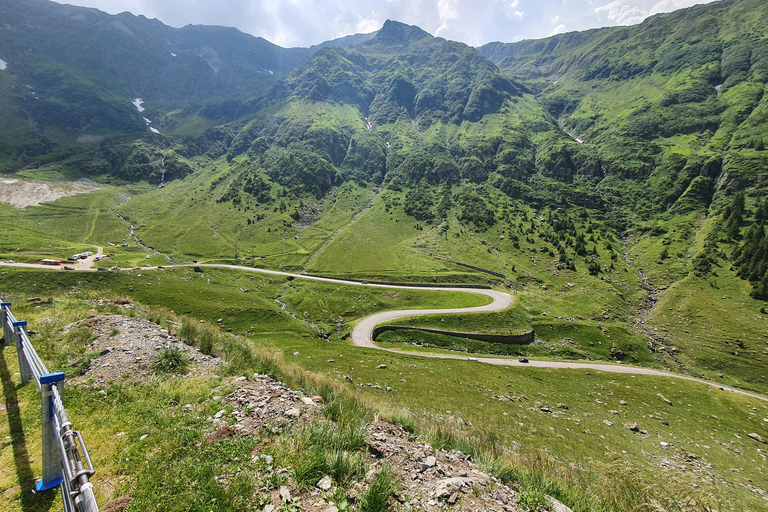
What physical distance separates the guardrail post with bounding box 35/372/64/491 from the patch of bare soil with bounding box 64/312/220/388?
613cm

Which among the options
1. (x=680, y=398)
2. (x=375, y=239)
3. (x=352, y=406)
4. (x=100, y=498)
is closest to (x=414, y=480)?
(x=352, y=406)

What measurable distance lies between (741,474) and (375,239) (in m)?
114

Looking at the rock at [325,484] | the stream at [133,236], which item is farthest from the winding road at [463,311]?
the rock at [325,484]

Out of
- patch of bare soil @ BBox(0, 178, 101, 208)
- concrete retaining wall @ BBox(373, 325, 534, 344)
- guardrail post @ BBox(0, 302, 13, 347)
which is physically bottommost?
concrete retaining wall @ BBox(373, 325, 534, 344)

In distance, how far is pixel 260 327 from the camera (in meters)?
51.8

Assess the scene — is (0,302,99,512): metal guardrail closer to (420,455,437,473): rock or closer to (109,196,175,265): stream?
(420,455,437,473): rock

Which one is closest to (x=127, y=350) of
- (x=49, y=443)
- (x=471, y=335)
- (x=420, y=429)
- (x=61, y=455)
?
(x=49, y=443)

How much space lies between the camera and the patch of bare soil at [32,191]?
12512 centimetres

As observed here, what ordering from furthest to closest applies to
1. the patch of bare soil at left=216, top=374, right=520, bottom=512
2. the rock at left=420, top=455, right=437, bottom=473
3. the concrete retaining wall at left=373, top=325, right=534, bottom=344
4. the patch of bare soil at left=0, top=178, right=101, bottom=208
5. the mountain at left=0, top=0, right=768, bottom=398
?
the patch of bare soil at left=0, top=178, right=101, bottom=208 < the mountain at left=0, top=0, right=768, bottom=398 < the concrete retaining wall at left=373, top=325, right=534, bottom=344 < the rock at left=420, top=455, right=437, bottom=473 < the patch of bare soil at left=216, top=374, right=520, bottom=512

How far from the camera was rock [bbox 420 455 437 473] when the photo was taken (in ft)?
25.8

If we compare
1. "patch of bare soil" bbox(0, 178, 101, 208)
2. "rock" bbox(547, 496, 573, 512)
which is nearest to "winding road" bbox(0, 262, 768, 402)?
"rock" bbox(547, 496, 573, 512)

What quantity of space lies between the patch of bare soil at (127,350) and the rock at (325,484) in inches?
343

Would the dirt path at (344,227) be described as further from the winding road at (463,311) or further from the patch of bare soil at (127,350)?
the patch of bare soil at (127,350)

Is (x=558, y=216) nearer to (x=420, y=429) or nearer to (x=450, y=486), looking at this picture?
(x=420, y=429)
